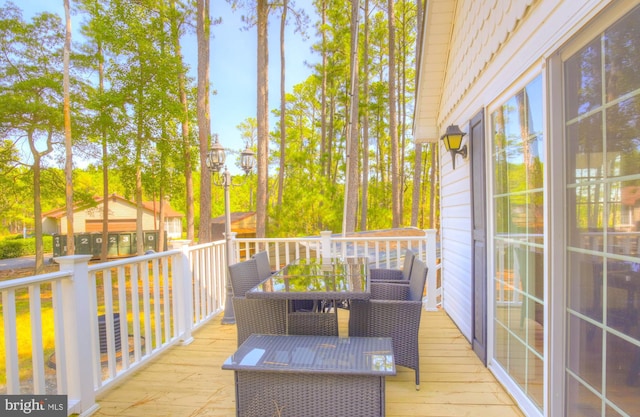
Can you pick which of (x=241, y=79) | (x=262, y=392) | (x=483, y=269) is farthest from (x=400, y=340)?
(x=241, y=79)

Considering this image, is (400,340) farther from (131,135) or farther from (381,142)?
(381,142)

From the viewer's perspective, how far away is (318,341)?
2.24 metres

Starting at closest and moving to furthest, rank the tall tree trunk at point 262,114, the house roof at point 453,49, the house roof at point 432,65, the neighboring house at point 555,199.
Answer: the neighboring house at point 555,199, the house roof at point 453,49, the house roof at point 432,65, the tall tree trunk at point 262,114

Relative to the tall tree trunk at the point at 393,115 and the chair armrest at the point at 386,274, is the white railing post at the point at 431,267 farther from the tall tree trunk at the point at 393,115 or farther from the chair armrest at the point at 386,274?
the tall tree trunk at the point at 393,115

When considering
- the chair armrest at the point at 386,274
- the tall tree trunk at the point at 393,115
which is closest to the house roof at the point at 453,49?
the chair armrest at the point at 386,274

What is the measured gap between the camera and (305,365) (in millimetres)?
1863

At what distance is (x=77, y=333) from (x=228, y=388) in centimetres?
107

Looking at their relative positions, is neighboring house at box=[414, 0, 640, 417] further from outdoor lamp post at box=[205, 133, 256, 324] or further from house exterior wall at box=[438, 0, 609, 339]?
outdoor lamp post at box=[205, 133, 256, 324]

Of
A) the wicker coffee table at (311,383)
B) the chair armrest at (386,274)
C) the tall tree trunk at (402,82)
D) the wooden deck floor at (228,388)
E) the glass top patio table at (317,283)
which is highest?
the tall tree trunk at (402,82)

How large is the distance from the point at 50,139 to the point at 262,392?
14.4 meters

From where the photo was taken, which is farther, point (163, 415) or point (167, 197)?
point (167, 197)

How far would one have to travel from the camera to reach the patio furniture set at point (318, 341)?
1833mm

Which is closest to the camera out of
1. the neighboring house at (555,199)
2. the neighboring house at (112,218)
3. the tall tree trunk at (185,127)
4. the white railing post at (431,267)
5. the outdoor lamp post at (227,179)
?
the neighboring house at (555,199)

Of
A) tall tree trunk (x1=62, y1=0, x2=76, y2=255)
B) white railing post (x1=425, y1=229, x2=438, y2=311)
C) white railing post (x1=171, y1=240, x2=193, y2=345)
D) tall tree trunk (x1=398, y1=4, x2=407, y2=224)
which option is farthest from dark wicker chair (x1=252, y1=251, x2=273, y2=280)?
tall tree trunk (x1=398, y1=4, x2=407, y2=224)
